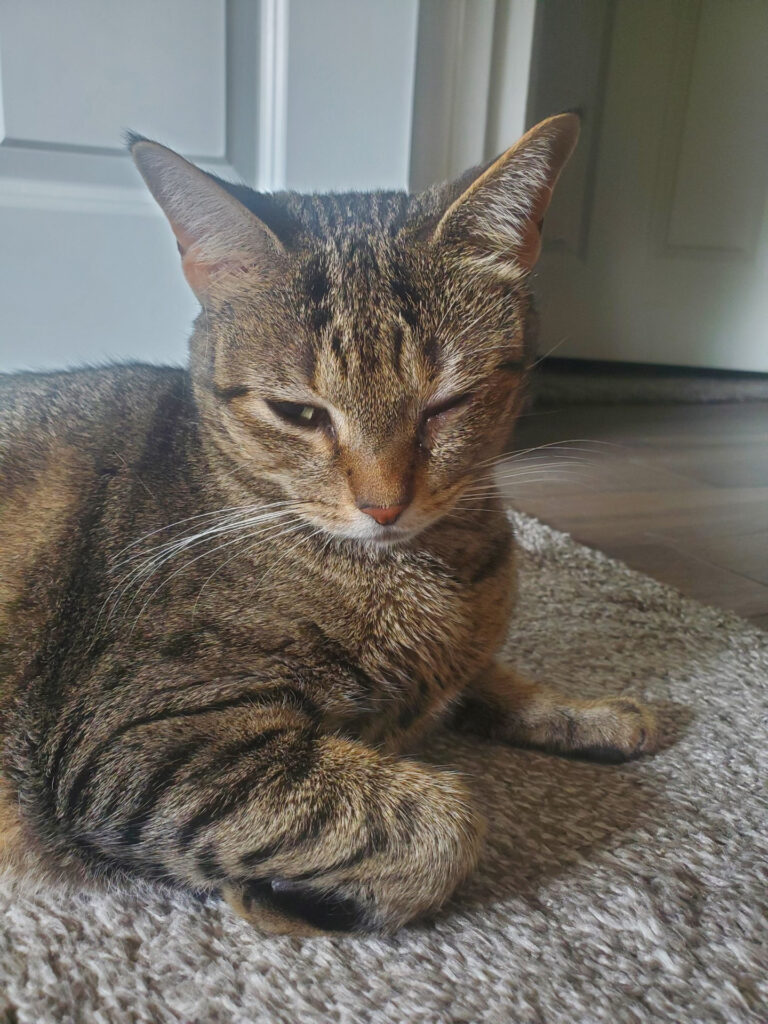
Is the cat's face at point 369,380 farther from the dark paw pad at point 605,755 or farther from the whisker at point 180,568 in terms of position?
the dark paw pad at point 605,755

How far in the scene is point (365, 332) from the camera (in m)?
0.79

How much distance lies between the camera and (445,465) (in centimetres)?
81

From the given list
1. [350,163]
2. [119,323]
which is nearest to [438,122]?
[350,163]

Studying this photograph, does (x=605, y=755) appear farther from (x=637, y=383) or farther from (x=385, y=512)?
(x=637, y=383)

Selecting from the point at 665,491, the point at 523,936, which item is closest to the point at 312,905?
the point at 523,936

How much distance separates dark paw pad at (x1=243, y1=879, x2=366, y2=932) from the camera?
2.19ft

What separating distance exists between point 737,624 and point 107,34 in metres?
1.47

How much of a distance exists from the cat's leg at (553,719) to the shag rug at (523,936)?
22 millimetres

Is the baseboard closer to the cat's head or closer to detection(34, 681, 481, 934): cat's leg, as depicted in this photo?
the cat's head

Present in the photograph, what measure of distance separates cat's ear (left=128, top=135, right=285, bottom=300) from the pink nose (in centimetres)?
27

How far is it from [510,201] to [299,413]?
0.30 m

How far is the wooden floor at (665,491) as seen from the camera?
1.56 meters

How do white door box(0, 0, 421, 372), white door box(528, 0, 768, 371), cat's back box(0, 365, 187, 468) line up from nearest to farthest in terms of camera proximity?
cat's back box(0, 365, 187, 468)
white door box(0, 0, 421, 372)
white door box(528, 0, 768, 371)

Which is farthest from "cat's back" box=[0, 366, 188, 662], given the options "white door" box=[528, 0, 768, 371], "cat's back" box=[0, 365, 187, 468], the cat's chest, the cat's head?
"white door" box=[528, 0, 768, 371]
